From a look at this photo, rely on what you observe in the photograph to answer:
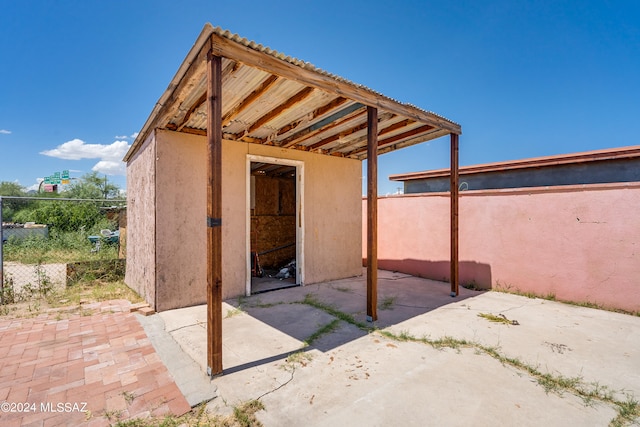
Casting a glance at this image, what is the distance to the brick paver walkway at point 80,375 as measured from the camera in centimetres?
179

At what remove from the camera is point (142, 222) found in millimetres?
4473

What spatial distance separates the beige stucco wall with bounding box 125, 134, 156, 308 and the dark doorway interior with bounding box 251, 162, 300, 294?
7.91 ft

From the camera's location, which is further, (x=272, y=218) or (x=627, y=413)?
(x=272, y=218)

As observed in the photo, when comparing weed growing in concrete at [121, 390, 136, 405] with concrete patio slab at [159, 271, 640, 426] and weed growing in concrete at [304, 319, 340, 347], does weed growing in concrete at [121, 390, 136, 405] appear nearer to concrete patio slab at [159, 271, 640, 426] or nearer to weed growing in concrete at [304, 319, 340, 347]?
concrete patio slab at [159, 271, 640, 426]

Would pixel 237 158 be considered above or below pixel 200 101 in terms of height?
below

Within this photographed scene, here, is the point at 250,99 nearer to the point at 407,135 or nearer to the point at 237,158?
the point at 237,158

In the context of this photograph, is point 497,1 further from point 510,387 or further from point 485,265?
point 510,387

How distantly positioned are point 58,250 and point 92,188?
899 inches

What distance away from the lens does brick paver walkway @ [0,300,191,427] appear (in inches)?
Answer: 70.3

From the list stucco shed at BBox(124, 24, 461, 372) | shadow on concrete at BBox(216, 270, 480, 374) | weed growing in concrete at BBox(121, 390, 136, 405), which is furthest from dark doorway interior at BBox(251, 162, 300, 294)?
weed growing in concrete at BBox(121, 390, 136, 405)

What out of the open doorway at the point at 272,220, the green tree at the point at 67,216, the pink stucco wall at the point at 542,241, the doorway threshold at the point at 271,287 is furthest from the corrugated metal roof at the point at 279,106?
the green tree at the point at 67,216

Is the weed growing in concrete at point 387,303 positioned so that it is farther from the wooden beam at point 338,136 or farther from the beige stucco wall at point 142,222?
the beige stucco wall at point 142,222

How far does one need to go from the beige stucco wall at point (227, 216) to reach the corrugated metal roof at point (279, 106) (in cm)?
32

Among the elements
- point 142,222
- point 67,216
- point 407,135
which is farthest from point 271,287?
point 67,216
